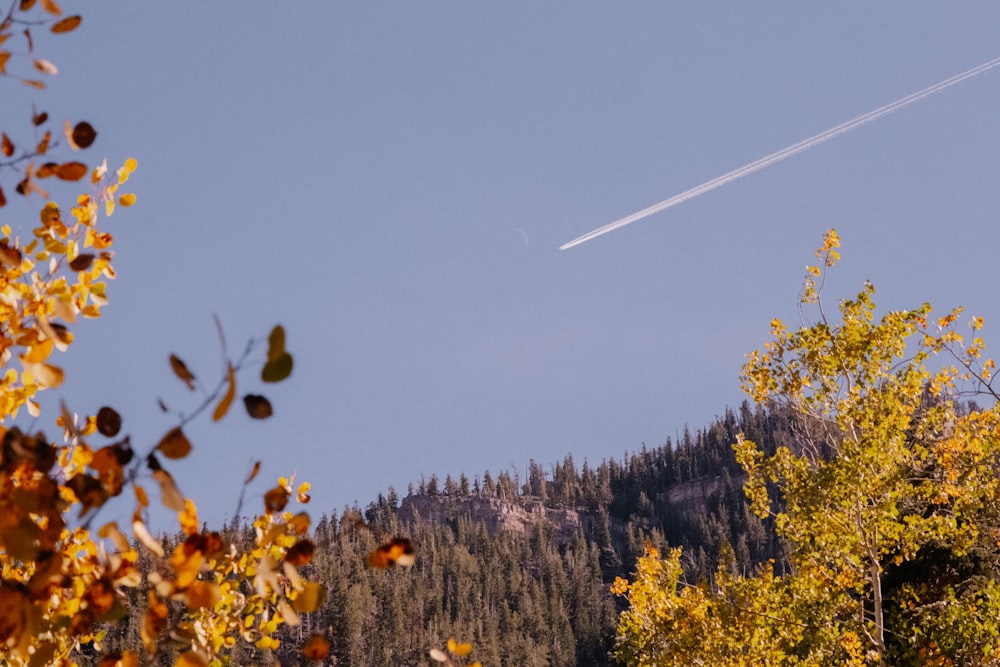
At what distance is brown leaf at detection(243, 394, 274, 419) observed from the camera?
4.51 ft

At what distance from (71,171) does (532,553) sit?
151917 mm

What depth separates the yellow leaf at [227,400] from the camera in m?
1.30

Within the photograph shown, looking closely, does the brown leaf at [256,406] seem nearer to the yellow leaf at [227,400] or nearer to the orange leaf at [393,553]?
the yellow leaf at [227,400]

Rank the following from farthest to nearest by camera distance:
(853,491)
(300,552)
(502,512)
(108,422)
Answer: (502,512) → (853,491) → (300,552) → (108,422)

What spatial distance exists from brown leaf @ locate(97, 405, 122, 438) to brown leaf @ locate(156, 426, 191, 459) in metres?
0.09

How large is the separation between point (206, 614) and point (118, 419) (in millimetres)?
2114

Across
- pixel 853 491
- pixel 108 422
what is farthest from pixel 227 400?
pixel 853 491

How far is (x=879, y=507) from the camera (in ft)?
29.1

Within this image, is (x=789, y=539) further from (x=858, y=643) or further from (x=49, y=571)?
(x=49, y=571)

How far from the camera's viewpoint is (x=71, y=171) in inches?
71.0

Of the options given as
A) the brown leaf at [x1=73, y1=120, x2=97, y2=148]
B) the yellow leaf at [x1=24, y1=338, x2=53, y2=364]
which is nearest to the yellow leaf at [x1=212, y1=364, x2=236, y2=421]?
the yellow leaf at [x1=24, y1=338, x2=53, y2=364]

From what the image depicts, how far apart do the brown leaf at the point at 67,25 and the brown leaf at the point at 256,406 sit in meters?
0.96

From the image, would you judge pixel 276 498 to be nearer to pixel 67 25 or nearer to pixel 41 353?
pixel 41 353

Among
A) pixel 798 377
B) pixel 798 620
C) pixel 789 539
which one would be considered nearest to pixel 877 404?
pixel 798 377
